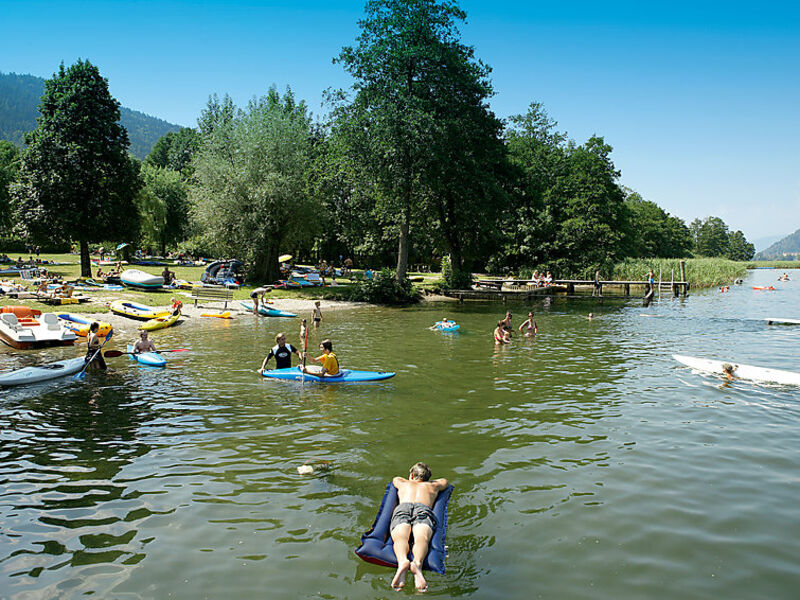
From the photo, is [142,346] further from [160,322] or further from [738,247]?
[738,247]

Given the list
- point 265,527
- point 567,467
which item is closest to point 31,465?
point 265,527

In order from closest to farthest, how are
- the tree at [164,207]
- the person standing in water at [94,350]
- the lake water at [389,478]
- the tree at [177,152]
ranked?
the lake water at [389,478], the person standing in water at [94,350], the tree at [164,207], the tree at [177,152]

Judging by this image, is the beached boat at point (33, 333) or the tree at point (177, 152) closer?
the beached boat at point (33, 333)

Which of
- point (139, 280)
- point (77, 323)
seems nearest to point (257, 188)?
point (139, 280)

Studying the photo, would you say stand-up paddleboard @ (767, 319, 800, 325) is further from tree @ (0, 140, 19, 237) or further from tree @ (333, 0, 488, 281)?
tree @ (0, 140, 19, 237)

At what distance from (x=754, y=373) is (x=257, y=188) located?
31585mm

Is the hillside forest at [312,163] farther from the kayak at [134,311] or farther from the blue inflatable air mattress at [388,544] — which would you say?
the blue inflatable air mattress at [388,544]

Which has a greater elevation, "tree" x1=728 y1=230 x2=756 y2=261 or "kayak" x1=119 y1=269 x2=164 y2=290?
"tree" x1=728 y1=230 x2=756 y2=261

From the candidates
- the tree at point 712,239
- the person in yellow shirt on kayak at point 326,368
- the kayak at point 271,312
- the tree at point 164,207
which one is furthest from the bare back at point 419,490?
the tree at point 712,239

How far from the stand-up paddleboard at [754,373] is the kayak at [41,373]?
20486 mm

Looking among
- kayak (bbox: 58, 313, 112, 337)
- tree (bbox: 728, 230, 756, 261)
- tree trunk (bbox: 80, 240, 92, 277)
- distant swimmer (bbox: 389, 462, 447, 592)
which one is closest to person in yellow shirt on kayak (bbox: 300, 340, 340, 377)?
distant swimmer (bbox: 389, 462, 447, 592)

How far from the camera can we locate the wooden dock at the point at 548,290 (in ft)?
144

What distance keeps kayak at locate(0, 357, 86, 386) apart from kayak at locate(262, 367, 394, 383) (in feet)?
19.3

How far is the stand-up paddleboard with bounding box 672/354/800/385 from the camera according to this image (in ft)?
52.0
